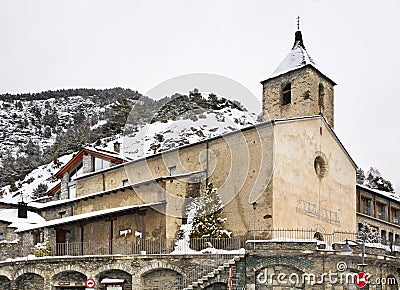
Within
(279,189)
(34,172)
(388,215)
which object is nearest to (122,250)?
(279,189)

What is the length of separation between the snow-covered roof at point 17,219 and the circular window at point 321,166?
69.7ft

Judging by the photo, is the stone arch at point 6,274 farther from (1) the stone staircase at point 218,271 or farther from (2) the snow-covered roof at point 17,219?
(1) the stone staircase at point 218,271

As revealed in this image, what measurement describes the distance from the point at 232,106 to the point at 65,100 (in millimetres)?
63300

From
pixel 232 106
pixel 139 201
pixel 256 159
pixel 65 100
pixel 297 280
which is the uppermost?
pixel 65 100

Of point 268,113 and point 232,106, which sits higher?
point 232,106

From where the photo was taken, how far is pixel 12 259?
1419 inches

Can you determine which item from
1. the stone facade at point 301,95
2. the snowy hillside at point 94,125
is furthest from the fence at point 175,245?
the snowy hillside at point 94,125

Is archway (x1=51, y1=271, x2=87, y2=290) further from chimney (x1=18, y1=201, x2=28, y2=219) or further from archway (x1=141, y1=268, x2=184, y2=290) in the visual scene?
chimney (x1=18, y1=201, x2=28, y2=219)

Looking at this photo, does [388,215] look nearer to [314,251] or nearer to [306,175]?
[306,175]

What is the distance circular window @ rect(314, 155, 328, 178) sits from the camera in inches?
1454

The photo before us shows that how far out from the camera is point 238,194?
3400cm

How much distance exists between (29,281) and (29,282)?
62 millimetres

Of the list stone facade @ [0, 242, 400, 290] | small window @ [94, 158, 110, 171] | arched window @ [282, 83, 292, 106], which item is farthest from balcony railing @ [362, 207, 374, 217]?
small window @ [94, 158, 110, 171]

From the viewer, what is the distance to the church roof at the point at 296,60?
4094 cm
